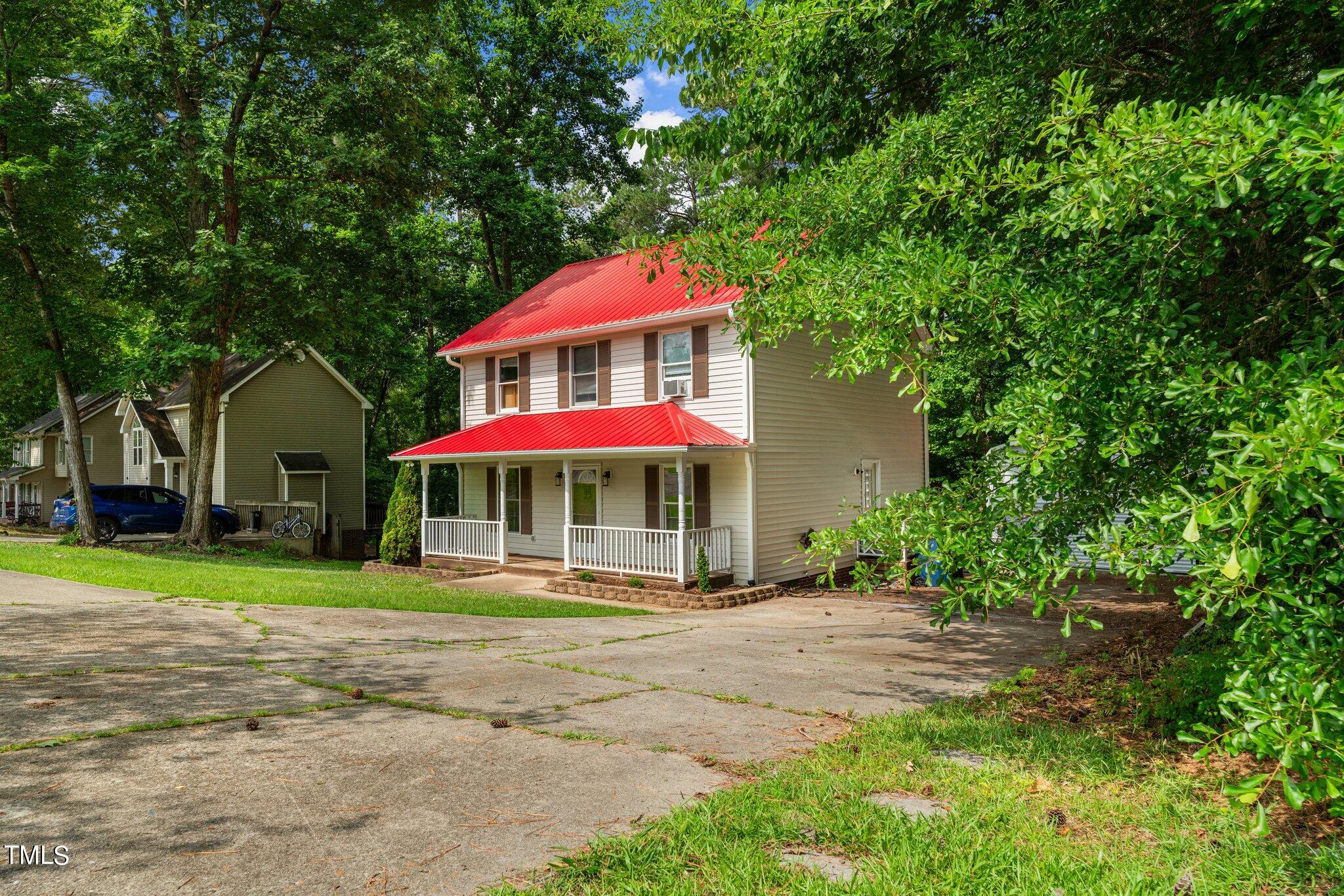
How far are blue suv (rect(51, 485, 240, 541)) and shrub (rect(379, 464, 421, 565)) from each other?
8.43m

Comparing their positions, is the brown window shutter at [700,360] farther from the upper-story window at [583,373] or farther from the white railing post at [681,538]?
the upper-story window at [583,373]

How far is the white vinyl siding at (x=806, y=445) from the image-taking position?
16531 mm

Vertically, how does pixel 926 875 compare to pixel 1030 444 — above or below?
below

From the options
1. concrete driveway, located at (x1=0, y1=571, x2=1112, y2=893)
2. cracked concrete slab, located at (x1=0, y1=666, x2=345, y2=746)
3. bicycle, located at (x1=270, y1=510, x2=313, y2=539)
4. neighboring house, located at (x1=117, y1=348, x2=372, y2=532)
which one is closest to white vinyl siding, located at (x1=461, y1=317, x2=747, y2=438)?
concrete driveway, located at (x1=0, y1=571, x2=1112, y2=893)

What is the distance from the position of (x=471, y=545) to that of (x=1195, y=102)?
16.9 meters

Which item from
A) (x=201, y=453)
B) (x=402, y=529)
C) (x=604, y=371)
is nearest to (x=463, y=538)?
(x=402, y=529)

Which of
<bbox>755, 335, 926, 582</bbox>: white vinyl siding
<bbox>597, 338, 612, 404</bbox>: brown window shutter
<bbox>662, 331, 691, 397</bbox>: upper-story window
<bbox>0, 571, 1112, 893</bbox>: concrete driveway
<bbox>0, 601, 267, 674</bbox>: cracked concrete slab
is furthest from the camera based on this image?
<bbox>597, 338, 612, 404</bbox>: brown window shutter

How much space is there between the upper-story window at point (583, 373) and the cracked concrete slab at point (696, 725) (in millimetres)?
13207

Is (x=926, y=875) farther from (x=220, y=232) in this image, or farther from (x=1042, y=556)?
(x=220, y=232)

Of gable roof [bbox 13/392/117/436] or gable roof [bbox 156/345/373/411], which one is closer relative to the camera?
gable roof [bbox 156/345/373/411]

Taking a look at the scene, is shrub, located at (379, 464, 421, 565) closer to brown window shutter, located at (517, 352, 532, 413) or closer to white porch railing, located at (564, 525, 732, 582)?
brown window shutter, located at (517, 352, 532, 413)

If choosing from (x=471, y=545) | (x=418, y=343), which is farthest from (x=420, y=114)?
(x=418, y=343)

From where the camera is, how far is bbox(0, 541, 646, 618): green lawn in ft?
38.0

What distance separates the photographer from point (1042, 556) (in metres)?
4.40
